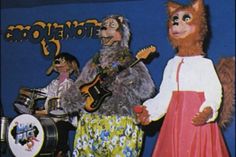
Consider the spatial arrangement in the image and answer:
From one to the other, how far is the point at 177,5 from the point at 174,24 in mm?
52

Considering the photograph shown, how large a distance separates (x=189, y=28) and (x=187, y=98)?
174 millimetres

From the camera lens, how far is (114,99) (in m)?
1.25

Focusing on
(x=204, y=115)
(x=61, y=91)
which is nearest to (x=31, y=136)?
(x=61, y=91)

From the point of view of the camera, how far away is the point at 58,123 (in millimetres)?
1354

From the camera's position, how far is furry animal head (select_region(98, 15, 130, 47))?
1271mm

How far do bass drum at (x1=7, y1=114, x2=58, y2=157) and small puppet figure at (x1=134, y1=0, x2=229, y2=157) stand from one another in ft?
0.93

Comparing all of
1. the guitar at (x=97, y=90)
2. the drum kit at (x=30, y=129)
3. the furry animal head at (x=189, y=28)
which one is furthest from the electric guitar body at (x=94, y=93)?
the furry animal head at (x=189, y=28)

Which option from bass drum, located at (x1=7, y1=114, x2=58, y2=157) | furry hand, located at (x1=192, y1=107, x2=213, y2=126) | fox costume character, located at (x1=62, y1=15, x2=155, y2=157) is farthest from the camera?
bass drum, located at (x1=7, y1=114, x2=58, y2=157)

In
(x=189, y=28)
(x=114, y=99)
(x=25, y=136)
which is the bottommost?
(x=25, y=136)

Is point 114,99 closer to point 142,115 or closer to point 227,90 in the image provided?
point 142,115

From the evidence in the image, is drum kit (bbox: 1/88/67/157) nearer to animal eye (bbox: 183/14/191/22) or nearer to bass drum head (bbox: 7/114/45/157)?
bass drum head (bbox: 7/114/45/157)

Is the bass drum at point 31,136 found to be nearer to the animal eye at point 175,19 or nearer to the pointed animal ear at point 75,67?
the pointed animal ear at point 75,67

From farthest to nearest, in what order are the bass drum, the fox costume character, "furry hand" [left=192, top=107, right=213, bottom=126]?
the bass drum
the fox costume character
"furry hand" [left=192, top=107, right=213, bottom=126]

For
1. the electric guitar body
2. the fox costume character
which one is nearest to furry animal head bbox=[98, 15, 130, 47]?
the fox costume character
